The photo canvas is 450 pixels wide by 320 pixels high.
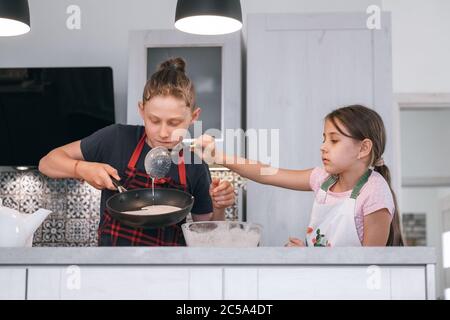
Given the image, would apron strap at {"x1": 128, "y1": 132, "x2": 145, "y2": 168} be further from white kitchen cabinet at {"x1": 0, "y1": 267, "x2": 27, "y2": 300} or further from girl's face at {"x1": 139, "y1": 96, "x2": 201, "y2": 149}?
white kitchen cabinet at {"x1": 0, "y1": 267, "x2": 27, "y2": 300}

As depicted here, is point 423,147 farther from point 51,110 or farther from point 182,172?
point 182,172

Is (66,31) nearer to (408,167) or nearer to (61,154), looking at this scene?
(61,154)

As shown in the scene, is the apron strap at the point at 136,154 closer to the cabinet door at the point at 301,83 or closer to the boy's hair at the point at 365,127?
the boy's hair at the point at 365,127

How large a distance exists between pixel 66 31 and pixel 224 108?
115 centimetres

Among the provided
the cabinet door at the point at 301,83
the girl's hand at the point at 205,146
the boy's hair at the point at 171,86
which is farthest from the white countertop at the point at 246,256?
the cabinet door at the point at 301,83

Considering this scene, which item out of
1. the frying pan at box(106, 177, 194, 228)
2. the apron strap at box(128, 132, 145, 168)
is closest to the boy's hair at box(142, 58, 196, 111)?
the apron strap at box(128, 132, 145, 168)

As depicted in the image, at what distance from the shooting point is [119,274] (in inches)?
63.0

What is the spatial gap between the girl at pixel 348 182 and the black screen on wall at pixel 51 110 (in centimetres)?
133

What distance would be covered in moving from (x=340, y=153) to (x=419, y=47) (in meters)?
1.92

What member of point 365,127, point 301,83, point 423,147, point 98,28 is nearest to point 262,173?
point 365,127

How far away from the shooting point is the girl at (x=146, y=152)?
241cm

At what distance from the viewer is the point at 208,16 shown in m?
2.49

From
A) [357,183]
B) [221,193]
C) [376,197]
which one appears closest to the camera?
[376,197]
